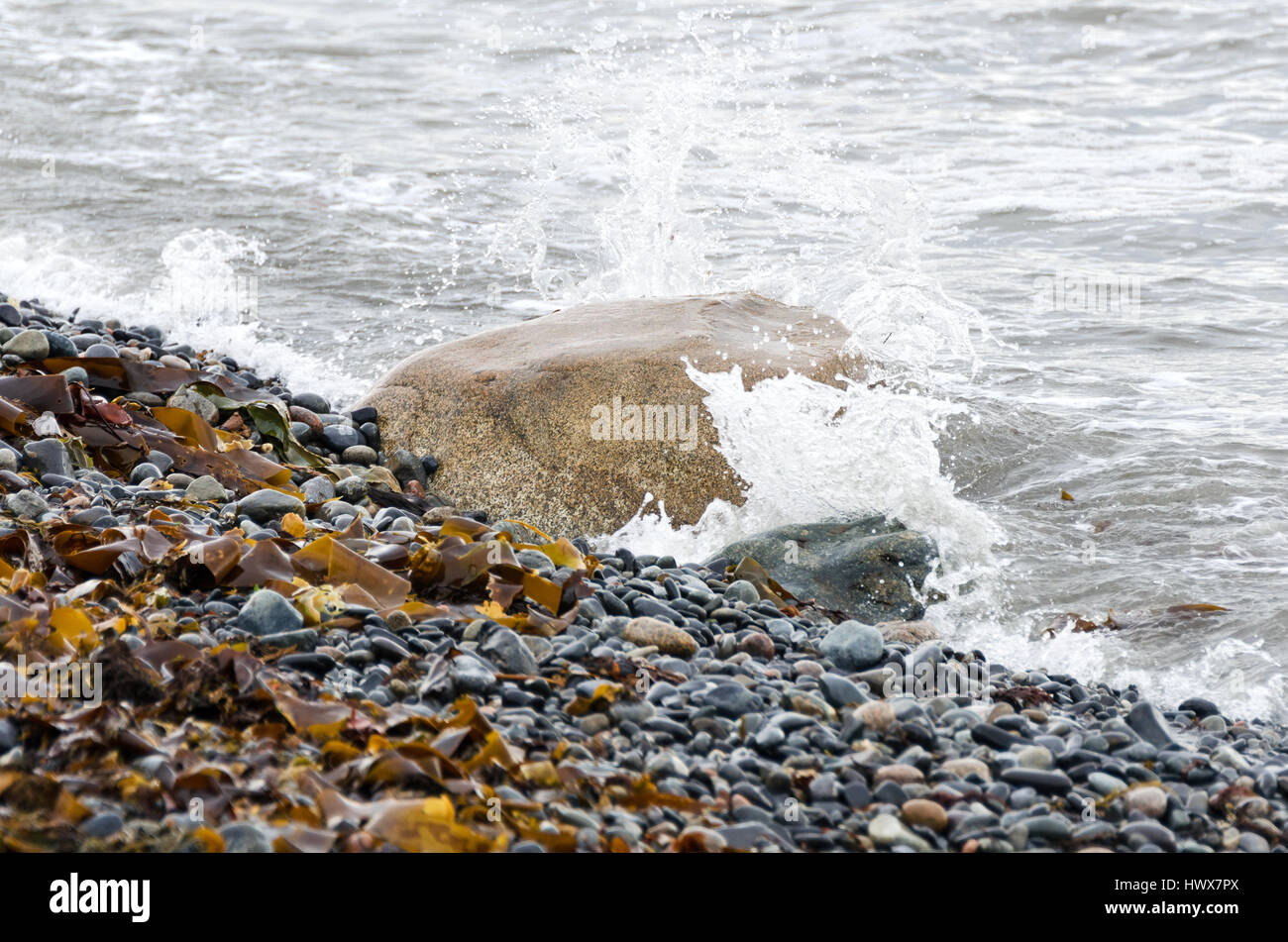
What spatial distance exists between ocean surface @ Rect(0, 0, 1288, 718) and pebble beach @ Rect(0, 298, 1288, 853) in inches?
40.4

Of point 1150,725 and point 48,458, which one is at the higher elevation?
point 48,458

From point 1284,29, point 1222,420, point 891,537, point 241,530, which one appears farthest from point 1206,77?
point 241,530

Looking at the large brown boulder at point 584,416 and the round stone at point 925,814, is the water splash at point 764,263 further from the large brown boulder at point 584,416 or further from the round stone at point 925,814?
the round stone at point 925,814

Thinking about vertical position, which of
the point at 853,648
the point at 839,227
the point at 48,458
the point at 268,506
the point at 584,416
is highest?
the point at 839,227

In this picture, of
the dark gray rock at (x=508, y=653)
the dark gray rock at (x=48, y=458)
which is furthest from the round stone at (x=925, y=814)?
the dark gray rock at (x=48, y=458)

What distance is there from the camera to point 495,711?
9.17 feet

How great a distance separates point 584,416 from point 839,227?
476cm
